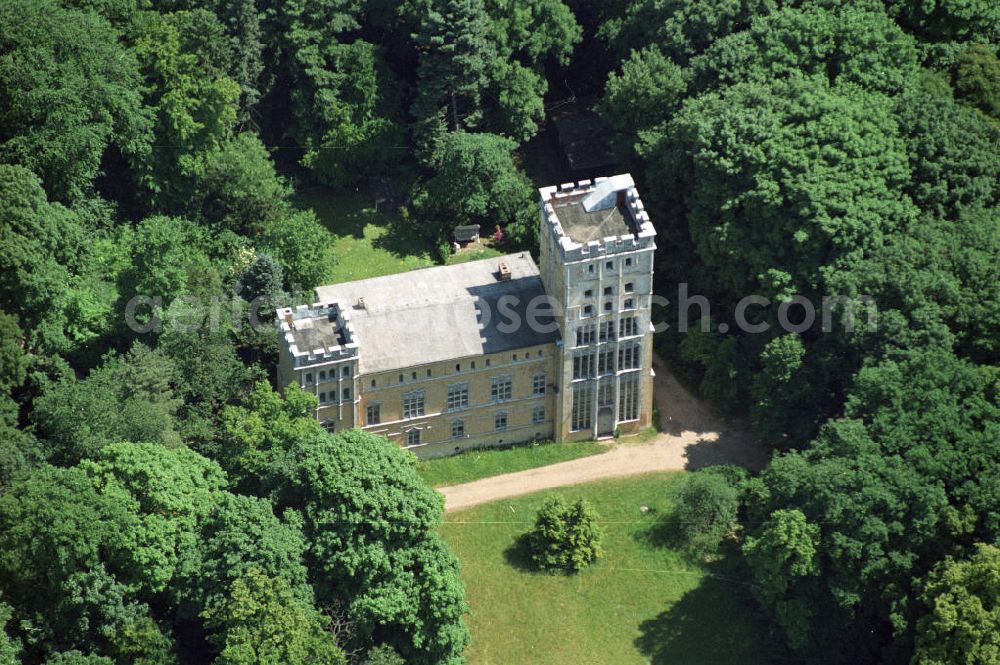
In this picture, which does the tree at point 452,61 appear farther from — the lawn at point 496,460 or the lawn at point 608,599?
the lawn at point 608,599

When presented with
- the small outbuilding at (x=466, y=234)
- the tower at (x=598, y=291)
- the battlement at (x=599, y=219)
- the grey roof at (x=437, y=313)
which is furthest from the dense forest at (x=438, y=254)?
the battlement at (x=599, y=219)

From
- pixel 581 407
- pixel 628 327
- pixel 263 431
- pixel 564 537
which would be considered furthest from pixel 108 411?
pixel 628 327

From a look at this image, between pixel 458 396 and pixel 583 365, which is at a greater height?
pixel 583 365

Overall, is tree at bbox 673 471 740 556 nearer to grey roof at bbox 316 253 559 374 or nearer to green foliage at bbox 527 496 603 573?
green foliage at bbox 527 496 603 573

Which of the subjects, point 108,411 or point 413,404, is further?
point 413,404

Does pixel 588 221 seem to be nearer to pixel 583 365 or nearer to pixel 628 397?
pixel 583 365

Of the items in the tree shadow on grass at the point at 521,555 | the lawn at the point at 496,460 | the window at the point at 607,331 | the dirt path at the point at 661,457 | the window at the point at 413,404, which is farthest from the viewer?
the lawn at the point at 496,460

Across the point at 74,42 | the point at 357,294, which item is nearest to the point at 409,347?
the point at 357,294
